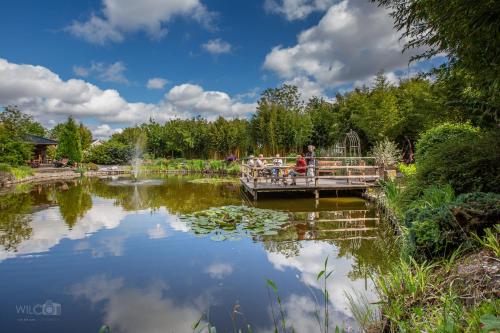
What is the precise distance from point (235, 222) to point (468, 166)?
4718 millimetres

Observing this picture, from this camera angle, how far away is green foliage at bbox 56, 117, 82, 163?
1190 inches

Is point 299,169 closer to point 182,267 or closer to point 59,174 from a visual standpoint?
point 182,267

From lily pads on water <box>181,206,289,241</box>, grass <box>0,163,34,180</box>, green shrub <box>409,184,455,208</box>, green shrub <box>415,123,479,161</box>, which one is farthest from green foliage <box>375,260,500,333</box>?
grass <box>0,163,34,180</box>

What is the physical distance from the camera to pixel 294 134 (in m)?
24.9

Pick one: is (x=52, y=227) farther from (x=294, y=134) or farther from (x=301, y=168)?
(x=294, y=134)

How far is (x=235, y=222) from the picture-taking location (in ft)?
24.6

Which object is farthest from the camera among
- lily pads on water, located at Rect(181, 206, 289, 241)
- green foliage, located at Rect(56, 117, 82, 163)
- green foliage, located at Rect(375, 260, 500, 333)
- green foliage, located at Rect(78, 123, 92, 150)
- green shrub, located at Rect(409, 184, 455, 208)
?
green foliage, located at Rect(78, 123, 92, 150)

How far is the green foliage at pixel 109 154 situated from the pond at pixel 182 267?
32792mm

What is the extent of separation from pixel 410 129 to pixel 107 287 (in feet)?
68.2

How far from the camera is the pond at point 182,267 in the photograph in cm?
331

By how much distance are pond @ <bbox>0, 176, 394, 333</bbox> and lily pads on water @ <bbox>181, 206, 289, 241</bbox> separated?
26 millimetres

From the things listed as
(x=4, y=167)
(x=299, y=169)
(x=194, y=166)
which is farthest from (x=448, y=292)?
(x=194, y=166)

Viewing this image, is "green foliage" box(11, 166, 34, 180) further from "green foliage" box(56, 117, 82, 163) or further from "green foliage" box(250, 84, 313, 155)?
"green foliage" box(250, 84, 313, 155)

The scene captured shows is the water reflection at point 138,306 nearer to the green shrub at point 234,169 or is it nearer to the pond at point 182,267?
the pond at point 182,267
